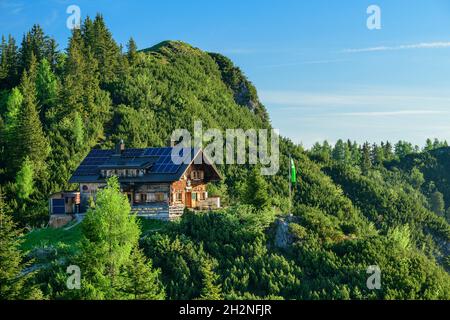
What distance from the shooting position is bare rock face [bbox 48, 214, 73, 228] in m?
54.7

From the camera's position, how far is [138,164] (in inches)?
2126

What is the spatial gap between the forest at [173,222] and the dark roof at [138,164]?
4.14 metres

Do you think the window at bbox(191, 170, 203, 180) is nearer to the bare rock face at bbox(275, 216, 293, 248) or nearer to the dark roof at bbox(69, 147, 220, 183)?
the dark roof at bbox(69, 147, 220, 183)

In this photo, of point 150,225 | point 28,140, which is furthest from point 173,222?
point 28,140

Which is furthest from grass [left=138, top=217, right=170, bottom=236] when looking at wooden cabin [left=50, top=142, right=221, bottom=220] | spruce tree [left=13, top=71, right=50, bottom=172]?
spruce tree [left=13, top=71, right=50, bottom=172]

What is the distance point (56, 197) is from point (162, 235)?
554 inches

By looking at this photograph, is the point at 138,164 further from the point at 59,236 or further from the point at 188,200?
the point at 59,236

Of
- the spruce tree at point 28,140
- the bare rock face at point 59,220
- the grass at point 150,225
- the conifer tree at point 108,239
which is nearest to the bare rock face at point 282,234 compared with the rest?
the grass at point 150,225

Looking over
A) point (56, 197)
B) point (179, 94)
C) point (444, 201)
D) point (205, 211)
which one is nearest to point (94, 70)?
Result: point (179, 94)

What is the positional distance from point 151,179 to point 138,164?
2.27 m

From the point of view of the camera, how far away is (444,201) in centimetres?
17875

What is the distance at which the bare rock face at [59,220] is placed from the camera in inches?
2154

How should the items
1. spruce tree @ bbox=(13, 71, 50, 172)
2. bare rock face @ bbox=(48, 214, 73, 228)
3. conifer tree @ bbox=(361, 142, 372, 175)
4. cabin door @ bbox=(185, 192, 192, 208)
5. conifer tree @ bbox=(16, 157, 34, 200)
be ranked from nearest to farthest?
bare rock face @ bbox=(48, 214, 73, 228)
cabin door @ bbox=(185, 192, 192, 208)
conifer tree @ bbox=(16, 157, 34, 200)
spruce tree @ bbox=(13, 71, 50, 172)
conifer tree @ bbox=(361, 142, 372, 175)

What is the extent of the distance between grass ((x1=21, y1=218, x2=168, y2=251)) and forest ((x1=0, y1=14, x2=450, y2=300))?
0.74 feet
